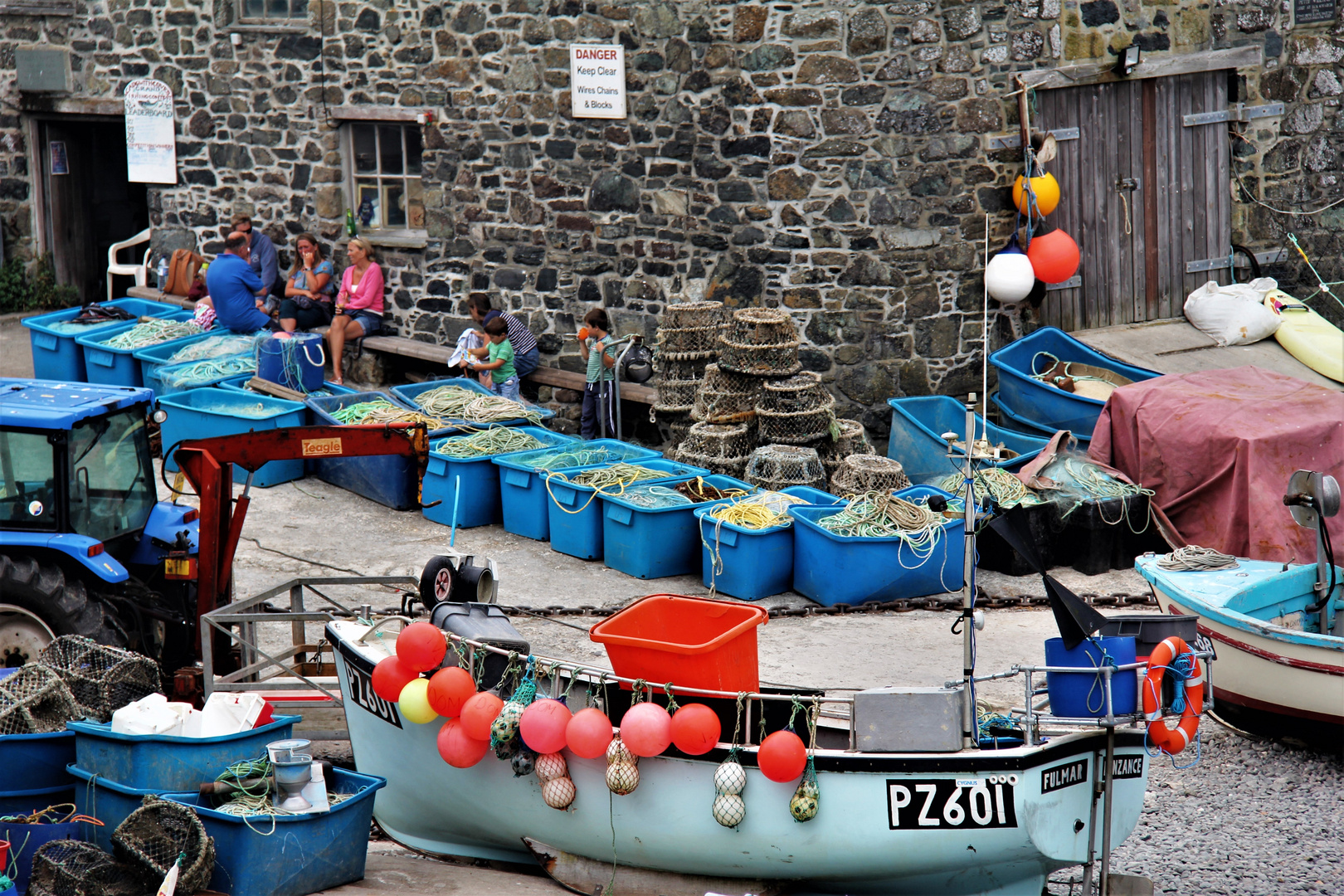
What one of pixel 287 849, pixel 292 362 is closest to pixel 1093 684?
pixel 287 849

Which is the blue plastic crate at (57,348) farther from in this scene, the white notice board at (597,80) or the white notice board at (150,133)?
the white notice board at (597,80)

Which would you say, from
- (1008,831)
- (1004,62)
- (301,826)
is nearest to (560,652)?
(301,826)

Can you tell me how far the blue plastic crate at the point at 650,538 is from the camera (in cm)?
970

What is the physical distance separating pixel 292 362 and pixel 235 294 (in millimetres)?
1745

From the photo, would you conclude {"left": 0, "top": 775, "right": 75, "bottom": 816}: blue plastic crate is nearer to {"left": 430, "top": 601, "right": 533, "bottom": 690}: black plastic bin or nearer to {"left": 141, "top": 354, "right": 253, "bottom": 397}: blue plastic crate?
{"left": 430, "top": 601, "right": 533, "bottom": 690}: black plastic bin

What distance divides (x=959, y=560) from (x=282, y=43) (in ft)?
29.3

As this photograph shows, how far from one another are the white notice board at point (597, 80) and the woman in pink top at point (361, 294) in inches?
108

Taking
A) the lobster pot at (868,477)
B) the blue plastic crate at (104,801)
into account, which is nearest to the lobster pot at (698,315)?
the lobster pot at (868,477)

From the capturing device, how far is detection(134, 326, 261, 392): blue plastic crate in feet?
42.8

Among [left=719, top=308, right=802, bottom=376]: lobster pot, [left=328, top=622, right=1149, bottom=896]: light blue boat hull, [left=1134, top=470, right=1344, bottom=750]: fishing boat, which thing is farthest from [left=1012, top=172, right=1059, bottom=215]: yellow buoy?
[left=328, top=622, right=1149, bottom=896]: light blue boat hull

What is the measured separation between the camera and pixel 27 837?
5855mm

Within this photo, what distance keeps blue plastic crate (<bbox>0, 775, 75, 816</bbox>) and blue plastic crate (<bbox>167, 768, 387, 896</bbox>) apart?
709 mm

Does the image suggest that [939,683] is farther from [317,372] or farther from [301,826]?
[317,372]

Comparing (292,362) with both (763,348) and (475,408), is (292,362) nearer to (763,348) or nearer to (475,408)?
(475,408)
